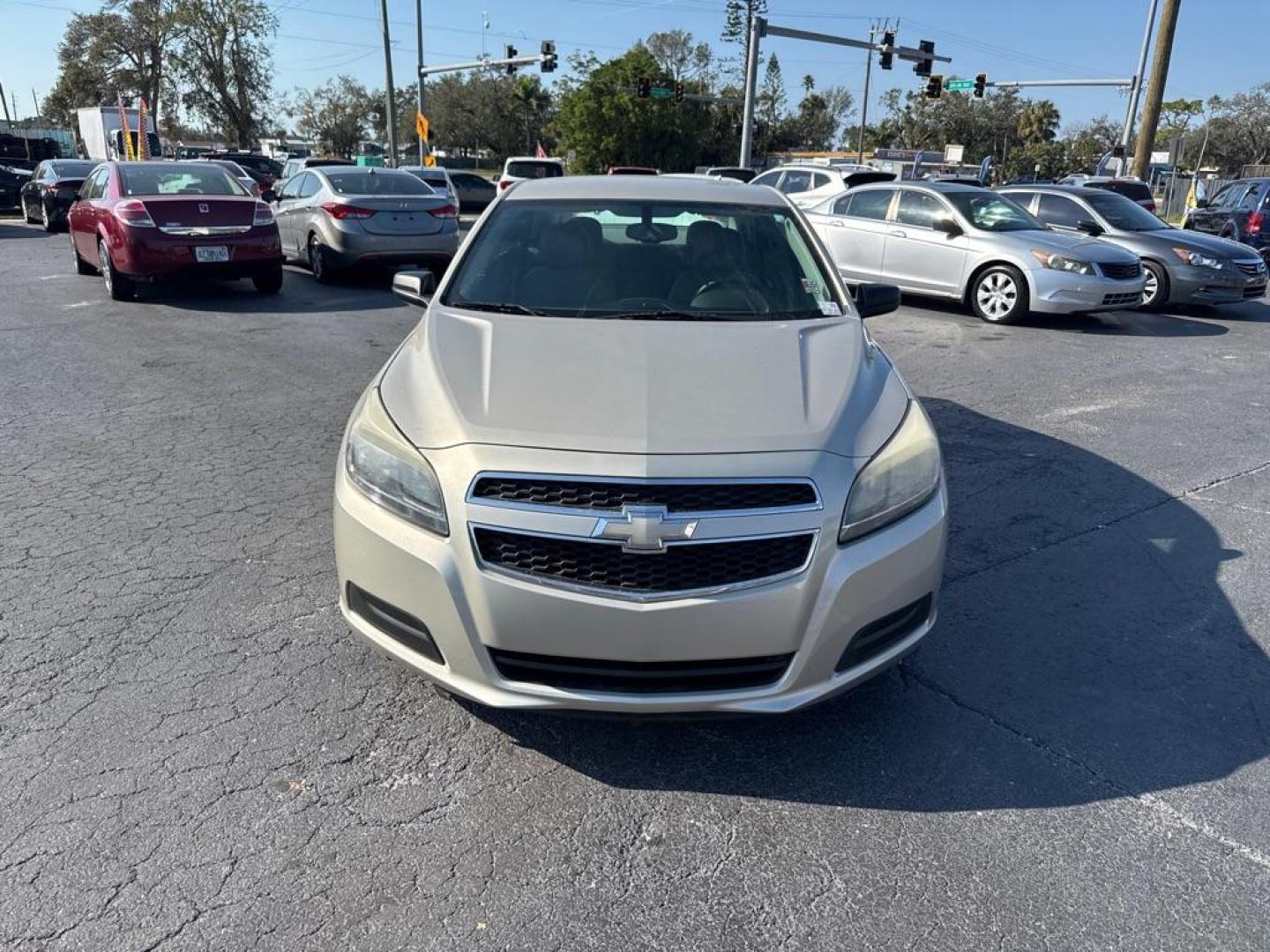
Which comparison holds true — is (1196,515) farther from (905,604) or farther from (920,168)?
(920,168)

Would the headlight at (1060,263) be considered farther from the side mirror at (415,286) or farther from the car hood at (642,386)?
the side mirror at (415,286)

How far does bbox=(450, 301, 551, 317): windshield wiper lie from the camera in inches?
145

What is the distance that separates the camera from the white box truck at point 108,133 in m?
33.3

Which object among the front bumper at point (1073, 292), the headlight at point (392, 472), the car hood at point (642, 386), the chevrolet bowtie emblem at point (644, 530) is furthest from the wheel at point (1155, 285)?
the headlight at point (392, 472)

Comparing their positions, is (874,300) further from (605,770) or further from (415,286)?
(605,770)

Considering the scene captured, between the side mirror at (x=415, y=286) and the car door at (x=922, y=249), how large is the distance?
8.46 metres

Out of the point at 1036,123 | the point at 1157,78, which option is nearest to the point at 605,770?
the point at 1157,78

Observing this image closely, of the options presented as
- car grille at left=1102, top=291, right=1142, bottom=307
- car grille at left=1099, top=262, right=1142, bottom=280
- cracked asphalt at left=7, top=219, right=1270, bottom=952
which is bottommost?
cracked asphalt at left=7, top=219, right=1270, bottom=952

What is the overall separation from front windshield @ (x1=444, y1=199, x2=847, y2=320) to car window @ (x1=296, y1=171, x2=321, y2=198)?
912 cm

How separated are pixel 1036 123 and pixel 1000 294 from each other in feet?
248

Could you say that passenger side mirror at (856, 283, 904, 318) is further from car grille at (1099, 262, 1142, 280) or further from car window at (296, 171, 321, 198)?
car window at (296, 171, 321, 198)

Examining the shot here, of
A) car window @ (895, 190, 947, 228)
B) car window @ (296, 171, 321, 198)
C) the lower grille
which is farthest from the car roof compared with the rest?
car window @ (296, 171, 321, 198)

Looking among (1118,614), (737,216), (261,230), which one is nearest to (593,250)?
(737,216)

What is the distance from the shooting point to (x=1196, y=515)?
5035mm
